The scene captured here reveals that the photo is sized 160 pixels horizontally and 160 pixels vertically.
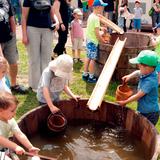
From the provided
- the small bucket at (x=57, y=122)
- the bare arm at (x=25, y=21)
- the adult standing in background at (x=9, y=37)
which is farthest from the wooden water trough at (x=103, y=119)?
the bare arm at (x=25, y=21)

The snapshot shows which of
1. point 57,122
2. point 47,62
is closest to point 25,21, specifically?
point 47,62

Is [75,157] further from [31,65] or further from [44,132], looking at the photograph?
[31,65]

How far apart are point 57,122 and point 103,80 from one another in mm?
1167

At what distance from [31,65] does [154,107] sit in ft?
8.65

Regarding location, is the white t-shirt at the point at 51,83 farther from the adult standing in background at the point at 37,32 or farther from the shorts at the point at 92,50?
the shorts at the point at 92,50

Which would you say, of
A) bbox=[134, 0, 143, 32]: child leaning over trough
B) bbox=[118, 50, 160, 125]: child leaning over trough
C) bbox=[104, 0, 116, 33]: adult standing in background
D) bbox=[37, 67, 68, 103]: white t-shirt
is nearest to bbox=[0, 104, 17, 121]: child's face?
bbox=[37, 67, 68, 103]: white t-shirt

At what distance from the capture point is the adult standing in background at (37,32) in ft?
20.3

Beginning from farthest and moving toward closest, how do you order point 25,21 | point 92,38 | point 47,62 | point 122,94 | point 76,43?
point 76,43 < point 92,38 < point 47,62 < point 25,21 < point 122,94

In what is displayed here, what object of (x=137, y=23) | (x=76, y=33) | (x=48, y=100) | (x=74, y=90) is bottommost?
(x=137, y=23)

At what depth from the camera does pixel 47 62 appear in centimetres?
666

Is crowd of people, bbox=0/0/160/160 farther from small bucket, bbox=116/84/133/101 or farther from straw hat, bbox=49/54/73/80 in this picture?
small bucket, bbox=116/84/133/101

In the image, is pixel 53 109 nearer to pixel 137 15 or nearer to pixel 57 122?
pixel 57 122

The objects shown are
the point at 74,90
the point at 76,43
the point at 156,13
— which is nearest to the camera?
the point at 74,90

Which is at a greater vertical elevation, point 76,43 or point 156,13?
point 76,43
